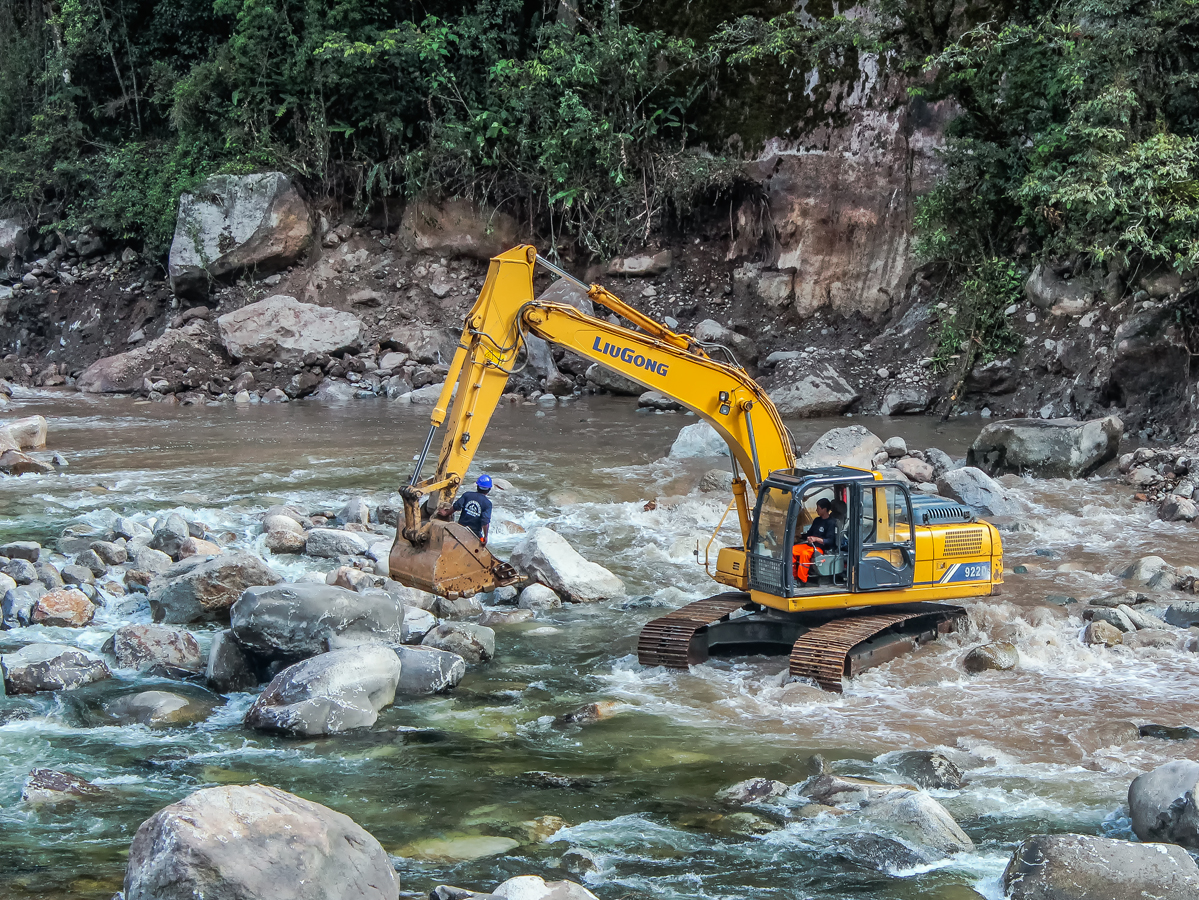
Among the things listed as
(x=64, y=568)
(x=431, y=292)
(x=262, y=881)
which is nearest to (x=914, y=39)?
(x=431, y=292)

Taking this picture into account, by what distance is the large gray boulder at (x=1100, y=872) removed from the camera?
18.4 ft

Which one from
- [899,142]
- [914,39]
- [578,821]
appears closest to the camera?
[578,821]

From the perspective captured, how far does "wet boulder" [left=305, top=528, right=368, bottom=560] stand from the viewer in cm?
1272

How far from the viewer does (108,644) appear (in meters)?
9.66

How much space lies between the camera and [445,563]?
35.5 ft

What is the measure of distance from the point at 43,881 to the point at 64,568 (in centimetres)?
635

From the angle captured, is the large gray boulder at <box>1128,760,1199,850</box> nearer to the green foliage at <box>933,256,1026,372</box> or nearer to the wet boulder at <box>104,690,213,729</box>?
the wet boulder at <box>104,690,213,729</box>

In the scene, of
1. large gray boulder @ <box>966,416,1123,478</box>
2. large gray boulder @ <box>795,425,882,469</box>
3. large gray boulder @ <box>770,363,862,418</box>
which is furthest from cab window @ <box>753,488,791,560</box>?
large gray boulder @ <box>770,363,862,418</box>

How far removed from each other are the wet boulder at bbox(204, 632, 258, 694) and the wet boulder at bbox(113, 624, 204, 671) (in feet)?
1.17

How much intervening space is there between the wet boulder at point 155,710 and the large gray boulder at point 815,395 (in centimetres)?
1532

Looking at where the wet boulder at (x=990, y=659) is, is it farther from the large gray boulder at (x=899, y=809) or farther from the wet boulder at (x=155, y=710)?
the wet boulder at (x=155, y=710)

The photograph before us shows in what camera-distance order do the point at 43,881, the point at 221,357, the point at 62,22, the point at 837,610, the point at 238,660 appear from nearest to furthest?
the point at 43,881 < the point at 238,660 < the point at 837,610 < the point at 221,357 < the point at 62,22

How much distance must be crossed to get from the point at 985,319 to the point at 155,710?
17527 mm

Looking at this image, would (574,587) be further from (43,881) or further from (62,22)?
(62,22)
